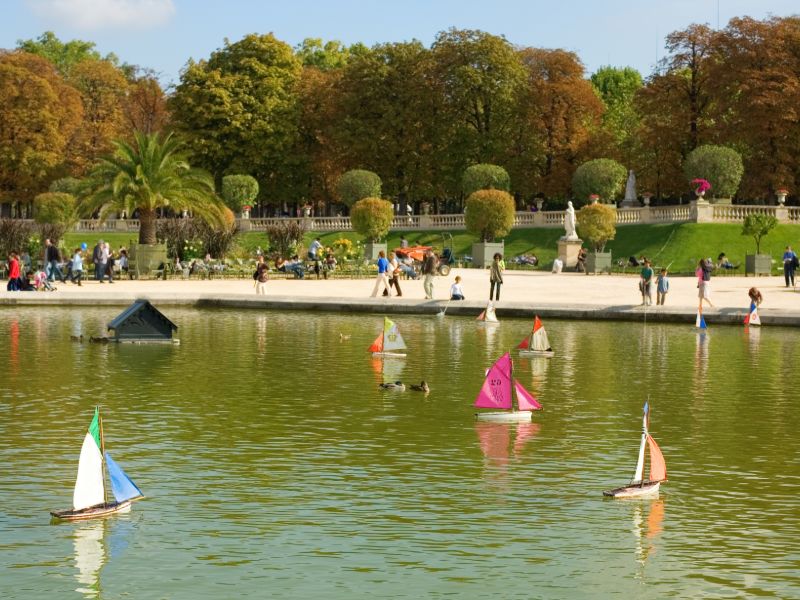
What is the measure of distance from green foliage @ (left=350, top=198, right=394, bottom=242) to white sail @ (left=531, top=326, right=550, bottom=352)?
36.9 metres

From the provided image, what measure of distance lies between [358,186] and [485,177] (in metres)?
7.14

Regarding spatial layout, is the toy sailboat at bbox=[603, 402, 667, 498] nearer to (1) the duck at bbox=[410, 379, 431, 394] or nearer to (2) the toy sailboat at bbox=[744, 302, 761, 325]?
(1) the duck at bbox=[410, 379, 431, 394]

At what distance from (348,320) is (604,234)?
29046 millimetres

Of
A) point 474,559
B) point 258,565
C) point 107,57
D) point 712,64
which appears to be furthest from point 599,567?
point 107,57

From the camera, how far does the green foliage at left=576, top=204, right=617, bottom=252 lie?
60.9 meters

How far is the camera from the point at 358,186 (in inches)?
3029

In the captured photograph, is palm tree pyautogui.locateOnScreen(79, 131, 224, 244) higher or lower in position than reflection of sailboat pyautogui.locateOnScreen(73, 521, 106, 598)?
higher

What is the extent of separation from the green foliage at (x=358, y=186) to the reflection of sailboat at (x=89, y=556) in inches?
2573

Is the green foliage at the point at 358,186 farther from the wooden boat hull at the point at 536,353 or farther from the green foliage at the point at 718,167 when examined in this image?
the wooden boat hull at the point at 536,353

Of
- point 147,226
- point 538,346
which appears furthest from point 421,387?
point 147,226

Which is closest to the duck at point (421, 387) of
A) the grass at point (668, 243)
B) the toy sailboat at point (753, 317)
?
the toy sailboat at point (753, 317)

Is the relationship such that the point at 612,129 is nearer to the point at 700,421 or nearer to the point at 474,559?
the point at 700,421

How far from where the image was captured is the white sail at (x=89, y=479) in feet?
37.7

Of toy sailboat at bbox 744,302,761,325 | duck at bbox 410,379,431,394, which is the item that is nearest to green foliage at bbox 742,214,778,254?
toy sailboat at bbox 744,302,761,325
